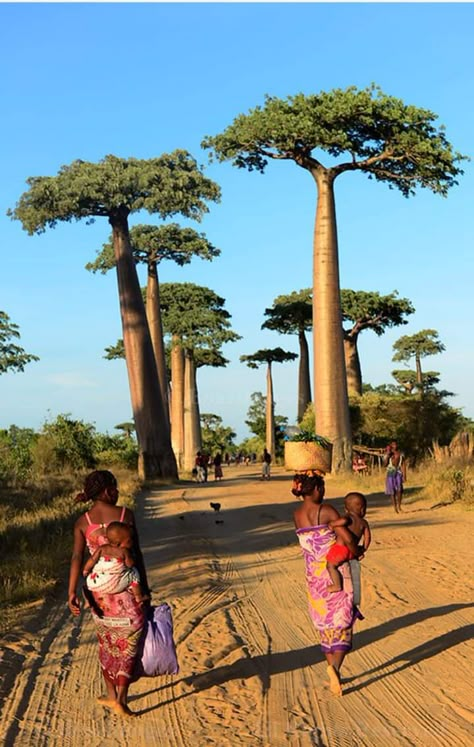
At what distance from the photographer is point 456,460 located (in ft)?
79.8

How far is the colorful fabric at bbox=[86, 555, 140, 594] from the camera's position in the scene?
5090 mm

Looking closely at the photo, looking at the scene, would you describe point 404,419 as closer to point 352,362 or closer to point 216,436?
point 352,362

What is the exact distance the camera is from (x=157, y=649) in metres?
5.17

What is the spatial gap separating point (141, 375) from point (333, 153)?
10045 mm

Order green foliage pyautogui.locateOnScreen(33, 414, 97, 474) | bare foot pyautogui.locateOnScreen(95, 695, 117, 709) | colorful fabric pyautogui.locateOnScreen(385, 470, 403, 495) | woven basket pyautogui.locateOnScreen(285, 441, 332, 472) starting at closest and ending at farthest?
bare foot pyautogui.locateOnScreen(95, 695, 117, 709), woven basket pyautogui.locateOnScreen(285, 441, 332, 472), colorful fabric pyautogui.locateOnScreen(385, 470, 403, 495), green foliage pyautogui.locateOnScreen(33, 414, 97, 474)

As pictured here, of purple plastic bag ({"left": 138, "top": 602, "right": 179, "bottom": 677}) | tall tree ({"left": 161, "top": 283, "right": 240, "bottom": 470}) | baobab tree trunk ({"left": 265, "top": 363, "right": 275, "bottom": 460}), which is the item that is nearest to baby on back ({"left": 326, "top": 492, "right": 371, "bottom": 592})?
purple plastic bag ({"left": 138, "top": 602, "right": 179, "bottom": 677})

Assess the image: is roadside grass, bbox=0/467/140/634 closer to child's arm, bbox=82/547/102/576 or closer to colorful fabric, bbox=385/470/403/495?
child's arm, bbox=82/547/102/576

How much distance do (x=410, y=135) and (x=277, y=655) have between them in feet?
70.4

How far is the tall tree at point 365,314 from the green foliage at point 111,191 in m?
9.50

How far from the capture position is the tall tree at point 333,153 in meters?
25.7

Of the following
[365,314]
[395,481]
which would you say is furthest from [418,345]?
[395,481]

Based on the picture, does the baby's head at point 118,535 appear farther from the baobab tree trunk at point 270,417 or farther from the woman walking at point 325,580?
the baobab tree trunk at point 270,417

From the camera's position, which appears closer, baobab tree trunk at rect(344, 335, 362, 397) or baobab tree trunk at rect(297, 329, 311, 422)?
baobab tree trunk at rect(344, 335, 362, 397)

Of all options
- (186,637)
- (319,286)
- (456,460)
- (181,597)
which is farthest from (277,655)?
(319,286)
